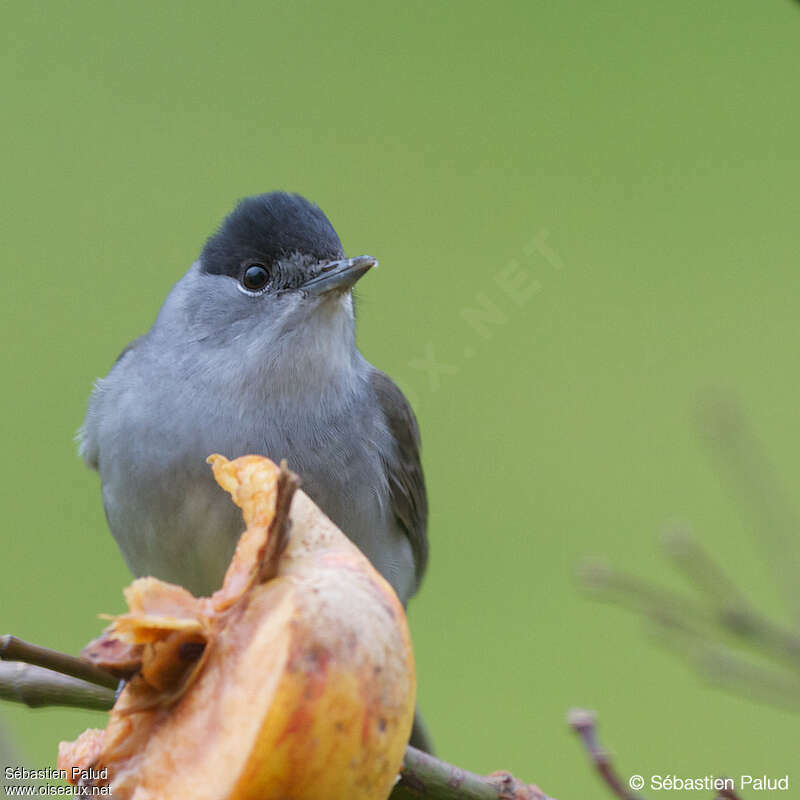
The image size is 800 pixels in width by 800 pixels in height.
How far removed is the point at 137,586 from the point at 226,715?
22 centimetres

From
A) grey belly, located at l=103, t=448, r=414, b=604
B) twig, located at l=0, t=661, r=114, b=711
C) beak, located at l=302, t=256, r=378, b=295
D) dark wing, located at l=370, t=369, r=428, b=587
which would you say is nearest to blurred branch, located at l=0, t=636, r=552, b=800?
twig, located at l=0, t=661, r=114, b=711

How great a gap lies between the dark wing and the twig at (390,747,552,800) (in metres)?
1.27

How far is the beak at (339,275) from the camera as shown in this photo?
2.44 m

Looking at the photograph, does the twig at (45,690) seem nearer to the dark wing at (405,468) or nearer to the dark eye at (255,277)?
the dark eye at (255,277)

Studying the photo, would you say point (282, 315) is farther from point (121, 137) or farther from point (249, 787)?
point (121, 137)

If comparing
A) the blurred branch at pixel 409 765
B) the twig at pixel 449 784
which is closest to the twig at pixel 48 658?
the blurred branch at pixel 409 765

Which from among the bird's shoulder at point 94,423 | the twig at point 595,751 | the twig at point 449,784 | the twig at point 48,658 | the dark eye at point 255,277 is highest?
the twig at point 595,751

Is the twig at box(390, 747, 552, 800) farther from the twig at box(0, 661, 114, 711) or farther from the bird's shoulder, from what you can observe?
the bird's shoulder

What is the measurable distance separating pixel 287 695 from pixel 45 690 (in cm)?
71

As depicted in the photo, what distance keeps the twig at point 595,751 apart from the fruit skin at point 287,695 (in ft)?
0.70

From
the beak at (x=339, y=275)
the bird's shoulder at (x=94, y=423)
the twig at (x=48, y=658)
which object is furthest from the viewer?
the bird's shoulder at (x=94, y=423)

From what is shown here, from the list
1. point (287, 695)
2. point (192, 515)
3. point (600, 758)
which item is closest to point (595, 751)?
point (600, 758)

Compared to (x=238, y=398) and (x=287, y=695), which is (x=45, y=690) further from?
(x=238, y=398)

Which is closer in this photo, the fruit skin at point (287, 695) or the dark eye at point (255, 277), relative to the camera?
the fruit skin at point (287, 695)
